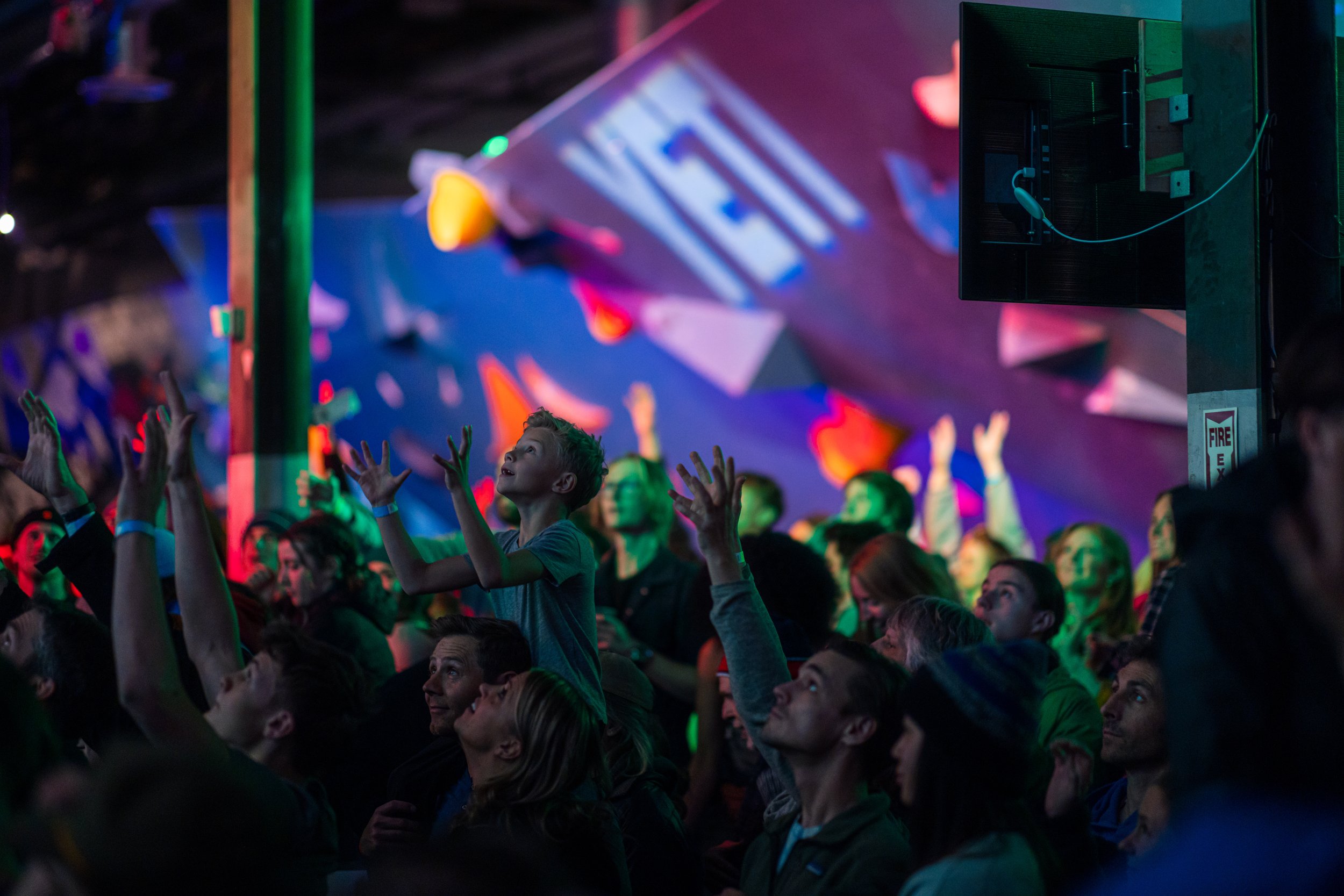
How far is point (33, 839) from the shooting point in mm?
1661

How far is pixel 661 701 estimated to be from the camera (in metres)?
4.77

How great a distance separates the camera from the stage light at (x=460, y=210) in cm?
973

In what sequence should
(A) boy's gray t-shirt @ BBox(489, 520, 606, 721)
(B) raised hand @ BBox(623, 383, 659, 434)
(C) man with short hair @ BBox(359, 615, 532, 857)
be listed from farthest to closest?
(B) raised hand @ BBox(623, 383, 659, 434) < (A) boy's gray t-shirt @ BBox(489, 520, 606, 721) < (C) man with short hair @ BBox(359, 615, 532, 857)

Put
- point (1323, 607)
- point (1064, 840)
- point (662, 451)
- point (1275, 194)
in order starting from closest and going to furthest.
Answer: point (1323, 607), point (1064, 840), point (1275, 194), point (662, 451)

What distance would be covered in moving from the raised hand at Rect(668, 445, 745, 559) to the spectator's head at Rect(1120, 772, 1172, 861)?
3.19ft

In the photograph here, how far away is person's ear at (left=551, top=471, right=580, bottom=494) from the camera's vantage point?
142 inches

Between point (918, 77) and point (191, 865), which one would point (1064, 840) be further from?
point (918, 77)

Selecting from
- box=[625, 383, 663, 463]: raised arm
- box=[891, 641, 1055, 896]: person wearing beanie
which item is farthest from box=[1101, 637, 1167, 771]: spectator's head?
box=[625, 383, 663, 463]: raised arm

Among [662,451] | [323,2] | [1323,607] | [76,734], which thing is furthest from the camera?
[323,2]

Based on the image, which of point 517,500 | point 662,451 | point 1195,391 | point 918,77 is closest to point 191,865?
point 517,500

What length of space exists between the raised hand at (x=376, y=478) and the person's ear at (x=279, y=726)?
0.77 metres

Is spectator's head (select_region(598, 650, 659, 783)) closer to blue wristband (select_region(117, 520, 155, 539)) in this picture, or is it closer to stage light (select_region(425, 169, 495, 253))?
blue wristband (select_region(117, 520, 155, 539))

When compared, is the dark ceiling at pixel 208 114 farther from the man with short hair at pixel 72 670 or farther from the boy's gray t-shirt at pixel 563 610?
the man with short hair at pixel 72 670

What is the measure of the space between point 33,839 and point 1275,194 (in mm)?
2885
